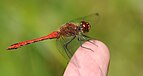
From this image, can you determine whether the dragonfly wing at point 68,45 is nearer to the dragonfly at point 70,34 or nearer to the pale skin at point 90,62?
the dragonfly at point 70,34

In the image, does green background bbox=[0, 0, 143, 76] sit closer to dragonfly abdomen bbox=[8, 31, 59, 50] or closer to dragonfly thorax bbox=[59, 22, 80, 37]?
dragonfly abdomen bbox=[8, 31, 59, 50]

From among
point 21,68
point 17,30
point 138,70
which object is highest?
point 17,30

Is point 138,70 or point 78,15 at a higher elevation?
point 78,15

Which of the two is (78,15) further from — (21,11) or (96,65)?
(96,65)

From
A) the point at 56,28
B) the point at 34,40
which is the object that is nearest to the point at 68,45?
the point at 34,40

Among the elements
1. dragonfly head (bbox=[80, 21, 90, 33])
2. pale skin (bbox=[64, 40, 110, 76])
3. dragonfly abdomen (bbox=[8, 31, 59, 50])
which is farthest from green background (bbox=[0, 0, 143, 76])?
pale skin (bbox=[64, 40, 110, 76])

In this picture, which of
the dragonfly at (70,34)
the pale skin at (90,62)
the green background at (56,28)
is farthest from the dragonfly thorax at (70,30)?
the pale skin at (90,62)

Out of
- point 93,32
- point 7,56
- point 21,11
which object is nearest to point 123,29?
point 93,32
